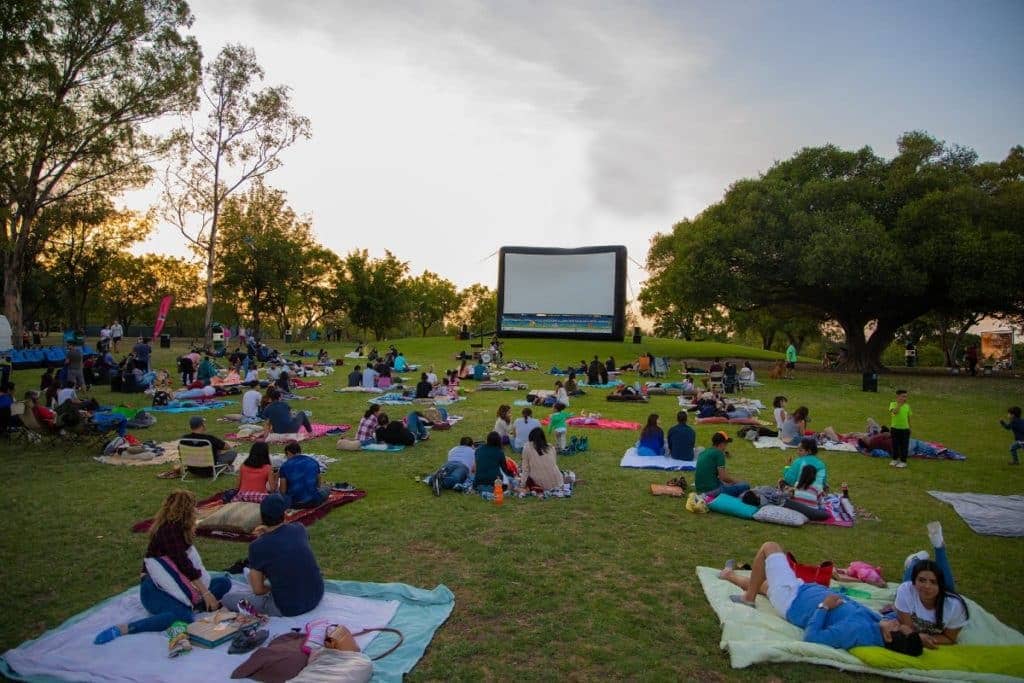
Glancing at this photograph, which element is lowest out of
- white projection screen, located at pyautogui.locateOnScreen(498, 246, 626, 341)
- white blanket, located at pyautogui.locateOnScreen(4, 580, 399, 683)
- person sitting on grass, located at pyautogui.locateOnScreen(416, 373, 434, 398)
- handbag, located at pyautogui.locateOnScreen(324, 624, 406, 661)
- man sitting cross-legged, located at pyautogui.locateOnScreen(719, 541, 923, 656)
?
white blanket, located at pyautogui.locateOnScreen(4, 580, 399, 683)

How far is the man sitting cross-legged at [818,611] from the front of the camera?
4949mm

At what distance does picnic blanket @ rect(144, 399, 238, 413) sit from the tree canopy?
22.2 meters

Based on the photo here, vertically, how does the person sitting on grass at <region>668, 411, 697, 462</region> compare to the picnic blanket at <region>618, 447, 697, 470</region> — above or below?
above

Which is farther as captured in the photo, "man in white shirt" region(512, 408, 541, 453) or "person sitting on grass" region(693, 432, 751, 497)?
"man in white shirt" region(512, 408, 541, 453)

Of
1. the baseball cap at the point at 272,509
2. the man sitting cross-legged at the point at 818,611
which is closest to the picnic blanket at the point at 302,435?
the baseball cap at the point at 272,509

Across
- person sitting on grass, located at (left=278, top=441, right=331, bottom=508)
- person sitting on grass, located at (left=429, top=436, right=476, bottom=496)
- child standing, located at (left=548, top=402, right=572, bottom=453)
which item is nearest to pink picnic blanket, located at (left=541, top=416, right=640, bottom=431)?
child standing, located at (left=548, top=402, right=572, bottom=453)

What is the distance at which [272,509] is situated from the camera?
211 inches

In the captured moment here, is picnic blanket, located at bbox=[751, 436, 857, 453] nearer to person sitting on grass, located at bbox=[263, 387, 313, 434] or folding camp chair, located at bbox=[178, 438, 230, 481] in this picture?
person sitting on grass, located at bbox=[263, 387, 313, 434]

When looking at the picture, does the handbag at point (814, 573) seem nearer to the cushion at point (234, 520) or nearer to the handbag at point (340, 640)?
the handbag at point (340, 640)

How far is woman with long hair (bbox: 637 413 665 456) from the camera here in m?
11.8

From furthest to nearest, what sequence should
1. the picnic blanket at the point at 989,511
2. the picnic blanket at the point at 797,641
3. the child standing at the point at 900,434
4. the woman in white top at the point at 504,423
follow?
the woman in white top at the point at 504,423 → the child standing at the point at 900,434 → the picnic blanket at the point at 989,511 → the picnic blanket at the point at 797,641

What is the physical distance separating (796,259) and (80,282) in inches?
1752

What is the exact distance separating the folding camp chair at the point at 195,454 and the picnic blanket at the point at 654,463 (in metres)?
6.66

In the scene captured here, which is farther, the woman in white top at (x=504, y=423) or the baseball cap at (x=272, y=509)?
the woman in white top at (x=504, y=423)
